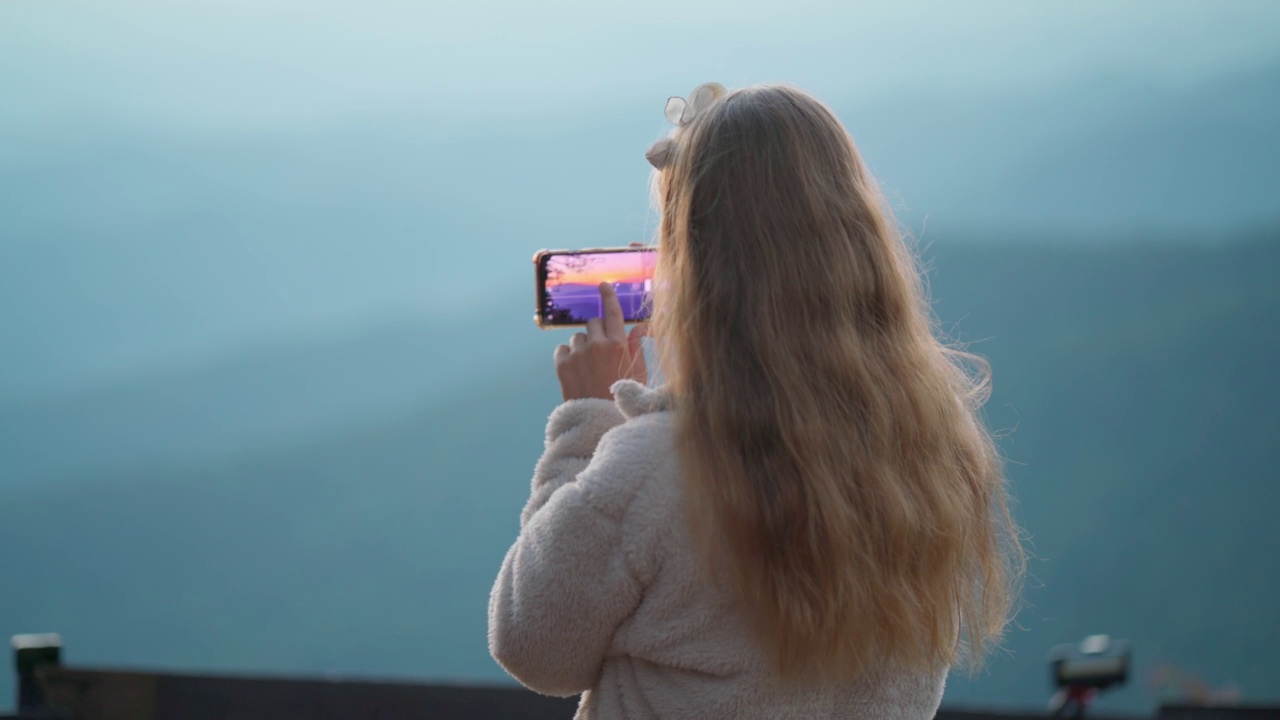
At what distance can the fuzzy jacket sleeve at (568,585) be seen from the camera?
64 centimetres

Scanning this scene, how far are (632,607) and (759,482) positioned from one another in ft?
0.37

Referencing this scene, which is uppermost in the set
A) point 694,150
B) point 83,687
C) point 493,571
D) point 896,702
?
point 694,150

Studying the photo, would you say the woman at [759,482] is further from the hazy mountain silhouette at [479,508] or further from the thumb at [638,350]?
the hazy mountain silhouette at [479,508]

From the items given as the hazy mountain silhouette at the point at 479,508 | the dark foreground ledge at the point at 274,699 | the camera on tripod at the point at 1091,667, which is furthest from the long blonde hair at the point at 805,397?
the hazy mountain silhouette at the point at 479,508

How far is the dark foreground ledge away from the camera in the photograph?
228 cm

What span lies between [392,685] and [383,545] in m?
3.26

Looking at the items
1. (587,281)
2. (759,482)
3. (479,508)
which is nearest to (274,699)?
(587,281)

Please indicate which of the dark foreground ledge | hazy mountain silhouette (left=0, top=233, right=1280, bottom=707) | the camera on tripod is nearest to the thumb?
the camera on tripod

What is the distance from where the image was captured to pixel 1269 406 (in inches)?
203

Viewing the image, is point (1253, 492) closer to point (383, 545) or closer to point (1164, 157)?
point (1164, 157)

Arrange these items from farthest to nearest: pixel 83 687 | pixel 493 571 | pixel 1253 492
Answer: pixel 493 571 < pixel 1253 492 < pixel 83 687

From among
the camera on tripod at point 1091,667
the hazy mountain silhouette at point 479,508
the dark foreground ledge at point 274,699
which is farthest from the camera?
the hazy mountain silhouette at point 479,508

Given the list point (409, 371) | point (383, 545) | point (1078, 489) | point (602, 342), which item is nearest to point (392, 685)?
point (602, 342)

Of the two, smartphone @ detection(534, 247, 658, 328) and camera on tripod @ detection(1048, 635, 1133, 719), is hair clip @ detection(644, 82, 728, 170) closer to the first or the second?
smartphone @ detection(534, 247, 658, 328)
